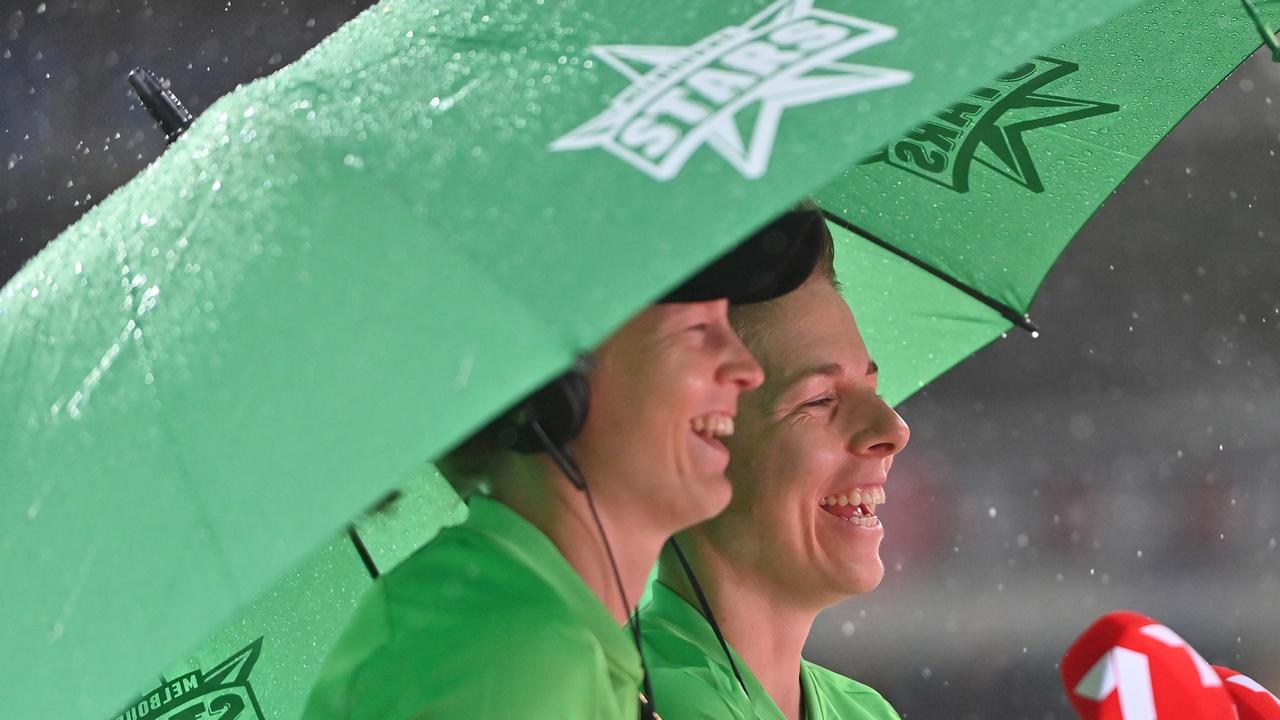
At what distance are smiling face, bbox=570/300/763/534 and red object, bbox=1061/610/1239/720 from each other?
A: 1.53 ft

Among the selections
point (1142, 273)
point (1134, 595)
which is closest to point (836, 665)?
point (1134, 595)

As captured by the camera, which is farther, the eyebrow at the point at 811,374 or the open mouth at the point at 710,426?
the eyebrow at the point at 811,374

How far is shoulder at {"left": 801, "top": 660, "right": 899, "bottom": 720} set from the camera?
188cm

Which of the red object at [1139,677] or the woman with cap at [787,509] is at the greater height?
the woman with cap at [787,509]

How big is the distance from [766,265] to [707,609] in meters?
0.41

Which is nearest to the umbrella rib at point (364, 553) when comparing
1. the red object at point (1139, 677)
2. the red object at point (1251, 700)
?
the red object at point (1139, 677)

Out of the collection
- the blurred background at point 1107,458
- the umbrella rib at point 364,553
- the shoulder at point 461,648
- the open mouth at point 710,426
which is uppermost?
the shoulder at point 461,648

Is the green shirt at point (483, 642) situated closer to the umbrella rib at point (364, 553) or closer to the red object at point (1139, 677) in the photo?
the umbrella rib at point (364, 553)

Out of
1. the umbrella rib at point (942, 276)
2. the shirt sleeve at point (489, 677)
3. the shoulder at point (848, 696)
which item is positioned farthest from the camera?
the umbrella rib at point (942, 276)

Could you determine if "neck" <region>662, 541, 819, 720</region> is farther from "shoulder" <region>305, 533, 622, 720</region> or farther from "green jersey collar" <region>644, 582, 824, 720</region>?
"shoulder" <region>305, 533, 622, 720</region>

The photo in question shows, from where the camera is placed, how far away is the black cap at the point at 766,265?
144cm

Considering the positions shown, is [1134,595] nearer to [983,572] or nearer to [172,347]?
[983,572]

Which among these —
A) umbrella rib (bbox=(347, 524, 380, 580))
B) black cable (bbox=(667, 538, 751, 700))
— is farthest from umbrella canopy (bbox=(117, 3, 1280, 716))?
black cable (bbox=(667, 538, 751, 700))

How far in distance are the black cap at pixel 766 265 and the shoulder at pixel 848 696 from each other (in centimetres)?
48
